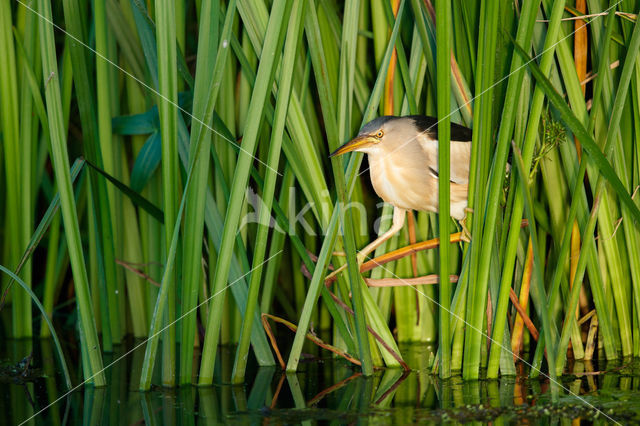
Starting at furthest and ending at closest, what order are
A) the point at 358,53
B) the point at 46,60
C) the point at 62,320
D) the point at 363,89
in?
1. the point at 62,320
2. the point at 358,53
3. the point at 363,89
4. the point at 46,60

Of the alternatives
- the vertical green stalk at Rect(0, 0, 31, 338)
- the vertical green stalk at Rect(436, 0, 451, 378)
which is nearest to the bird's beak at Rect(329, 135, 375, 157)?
the vertical green stalk at Rect(436, 0, 451, 378)

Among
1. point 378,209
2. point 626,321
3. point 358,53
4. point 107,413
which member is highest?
point 358,53

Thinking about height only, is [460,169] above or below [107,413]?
above

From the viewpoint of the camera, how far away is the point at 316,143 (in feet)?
5.69

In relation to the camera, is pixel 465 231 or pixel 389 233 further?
pixel 389 233

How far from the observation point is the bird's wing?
1552mm

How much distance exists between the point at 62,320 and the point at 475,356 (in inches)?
60.9

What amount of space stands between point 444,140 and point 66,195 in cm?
80

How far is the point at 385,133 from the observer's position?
1.54 m

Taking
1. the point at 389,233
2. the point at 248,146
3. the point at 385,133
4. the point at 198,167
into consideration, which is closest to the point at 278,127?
the point at 248,146

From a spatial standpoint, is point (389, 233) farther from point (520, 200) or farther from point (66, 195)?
point (66, 195)

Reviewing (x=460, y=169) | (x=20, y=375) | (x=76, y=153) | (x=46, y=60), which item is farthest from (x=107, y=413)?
(x=76, y=153)

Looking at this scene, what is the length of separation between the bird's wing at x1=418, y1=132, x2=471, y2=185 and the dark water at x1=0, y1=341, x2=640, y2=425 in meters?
0.46

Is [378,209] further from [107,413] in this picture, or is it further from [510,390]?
[107,413]
